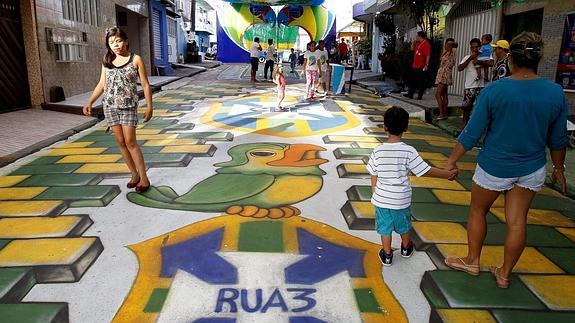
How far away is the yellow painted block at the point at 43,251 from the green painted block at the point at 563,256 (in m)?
3.52

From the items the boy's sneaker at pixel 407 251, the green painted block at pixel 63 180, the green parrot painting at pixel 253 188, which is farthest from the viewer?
the green painted block at pixel 63 180

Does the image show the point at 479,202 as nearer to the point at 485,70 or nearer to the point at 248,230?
the point at 248,230

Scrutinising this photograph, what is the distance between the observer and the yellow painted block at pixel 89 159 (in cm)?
621

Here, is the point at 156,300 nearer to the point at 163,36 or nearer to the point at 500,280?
the point at 500,280

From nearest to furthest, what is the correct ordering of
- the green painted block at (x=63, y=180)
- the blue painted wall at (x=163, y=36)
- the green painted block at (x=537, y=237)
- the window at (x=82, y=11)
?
1. the green painted block at (x=537, y=237)
2. the green painted block at (x=63, y=180)
3. the window at (x=82, y=11)
4. the blue painted wall at (x=163, y=36)

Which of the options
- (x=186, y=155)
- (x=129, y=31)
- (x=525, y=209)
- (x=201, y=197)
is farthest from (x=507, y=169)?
(x=129, y=31)

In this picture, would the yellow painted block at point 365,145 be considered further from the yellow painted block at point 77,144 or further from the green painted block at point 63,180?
the yellow painted block at point 77,144

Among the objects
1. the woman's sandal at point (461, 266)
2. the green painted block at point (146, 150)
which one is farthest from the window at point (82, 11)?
the woman's sandal at point (461, 266)

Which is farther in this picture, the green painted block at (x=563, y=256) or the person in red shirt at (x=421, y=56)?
the person in red shirt at (x=421, y=56)

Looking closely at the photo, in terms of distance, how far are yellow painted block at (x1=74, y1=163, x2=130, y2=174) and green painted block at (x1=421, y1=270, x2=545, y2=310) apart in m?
3.97

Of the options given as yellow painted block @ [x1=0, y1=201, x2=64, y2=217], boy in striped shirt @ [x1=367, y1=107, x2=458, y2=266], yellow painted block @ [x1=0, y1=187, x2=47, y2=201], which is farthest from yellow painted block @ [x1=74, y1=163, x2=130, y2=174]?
boy in striped shirt @ [x1=367, y1=107, x2=458, y2=266]

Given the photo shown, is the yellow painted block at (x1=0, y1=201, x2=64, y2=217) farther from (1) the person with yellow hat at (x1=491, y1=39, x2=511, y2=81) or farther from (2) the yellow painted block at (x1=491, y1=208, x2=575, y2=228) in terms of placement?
(1) the person with yellow hat at (x1=491, y1=39, x2=511, y2=81)

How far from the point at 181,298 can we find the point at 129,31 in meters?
20.1

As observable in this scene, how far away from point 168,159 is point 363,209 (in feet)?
9.83
